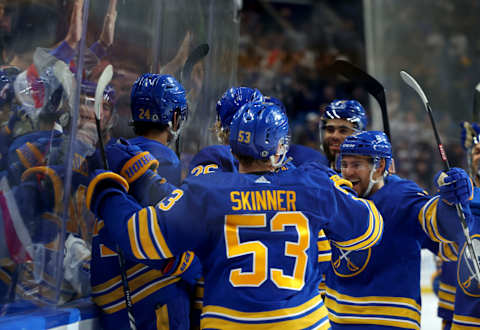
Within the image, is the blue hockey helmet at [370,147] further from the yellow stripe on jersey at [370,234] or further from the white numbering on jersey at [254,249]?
the white numbering on jersey at [254,249]

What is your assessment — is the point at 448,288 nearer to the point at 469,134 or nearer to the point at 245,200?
the point at 469,134

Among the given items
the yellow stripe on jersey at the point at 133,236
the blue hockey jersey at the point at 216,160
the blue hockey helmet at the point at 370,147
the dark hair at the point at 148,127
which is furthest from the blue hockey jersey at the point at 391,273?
the yellow stripe on jersey at the point at 133,236

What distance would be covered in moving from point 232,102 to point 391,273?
0.84 metres

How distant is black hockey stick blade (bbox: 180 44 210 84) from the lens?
270 centimetres

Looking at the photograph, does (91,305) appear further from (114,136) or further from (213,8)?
(213,8)

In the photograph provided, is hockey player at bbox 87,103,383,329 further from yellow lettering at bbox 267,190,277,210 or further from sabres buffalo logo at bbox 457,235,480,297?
sabres buffalo logo at bbox 457,235,480,297

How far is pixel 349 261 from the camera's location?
2.19m

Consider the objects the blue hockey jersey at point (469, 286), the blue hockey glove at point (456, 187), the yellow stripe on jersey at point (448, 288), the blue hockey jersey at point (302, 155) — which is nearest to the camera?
the blue hockey glove at point (456, 187)

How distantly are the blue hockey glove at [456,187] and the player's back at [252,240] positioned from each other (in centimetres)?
51

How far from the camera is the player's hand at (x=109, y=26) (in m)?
1.93

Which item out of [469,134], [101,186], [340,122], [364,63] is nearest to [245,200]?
[101,186]

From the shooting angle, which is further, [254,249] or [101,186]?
[101,186]

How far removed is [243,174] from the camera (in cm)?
152

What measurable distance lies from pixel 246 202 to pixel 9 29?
0.71 metres
